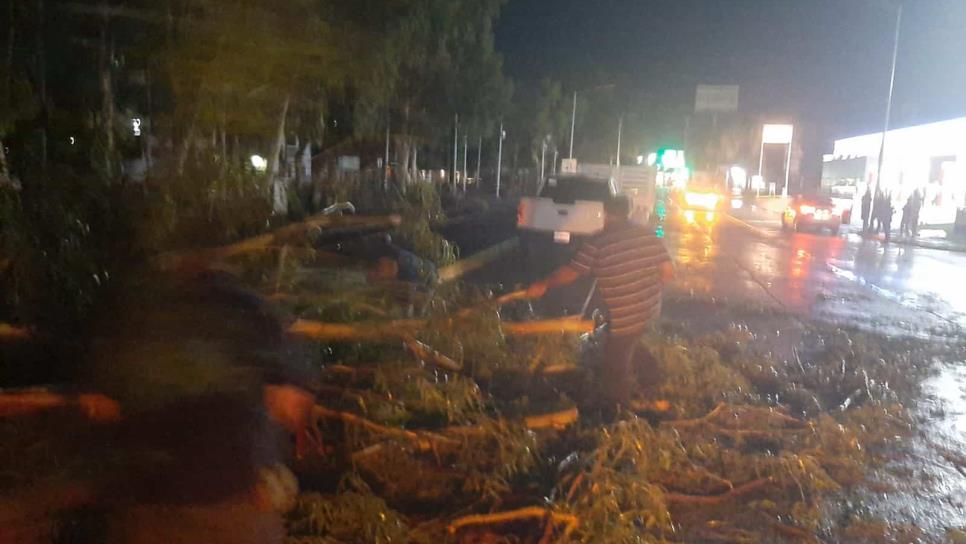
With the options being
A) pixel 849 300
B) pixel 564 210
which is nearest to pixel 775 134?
pixel 564 210

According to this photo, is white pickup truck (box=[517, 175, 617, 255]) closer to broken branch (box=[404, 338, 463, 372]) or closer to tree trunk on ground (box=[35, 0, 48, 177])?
broken branch (box=[404, 338, 463, 372])

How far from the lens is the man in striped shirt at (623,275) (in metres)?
6.15

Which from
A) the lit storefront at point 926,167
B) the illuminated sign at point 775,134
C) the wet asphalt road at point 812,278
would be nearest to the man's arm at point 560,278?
the wet asphalt road at point 812,278

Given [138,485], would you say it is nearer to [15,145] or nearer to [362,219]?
[15,145]

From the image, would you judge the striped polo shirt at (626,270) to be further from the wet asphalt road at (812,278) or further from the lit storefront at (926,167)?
the lit storefront at (926,167)

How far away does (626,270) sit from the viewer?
6.15 meters

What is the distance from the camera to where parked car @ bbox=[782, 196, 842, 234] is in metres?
32.4

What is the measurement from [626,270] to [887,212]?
93.2 feet

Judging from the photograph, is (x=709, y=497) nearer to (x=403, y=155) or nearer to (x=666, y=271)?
(x=666, y=271)

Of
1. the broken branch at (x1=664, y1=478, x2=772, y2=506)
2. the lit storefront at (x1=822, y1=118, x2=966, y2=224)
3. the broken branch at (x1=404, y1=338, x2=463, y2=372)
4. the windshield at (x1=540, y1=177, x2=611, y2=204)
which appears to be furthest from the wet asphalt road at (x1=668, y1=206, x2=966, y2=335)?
the lit storefront at (x1=822, y1=118, x2=966, y2=224)

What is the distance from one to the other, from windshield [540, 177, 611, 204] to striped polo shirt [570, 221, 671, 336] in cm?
1198

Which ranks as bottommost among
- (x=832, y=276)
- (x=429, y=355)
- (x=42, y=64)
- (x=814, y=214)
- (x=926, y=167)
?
(x=832, y=276)

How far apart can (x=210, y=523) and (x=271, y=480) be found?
0.85 ft

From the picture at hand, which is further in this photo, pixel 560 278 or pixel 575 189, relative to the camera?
pixel 575 189
